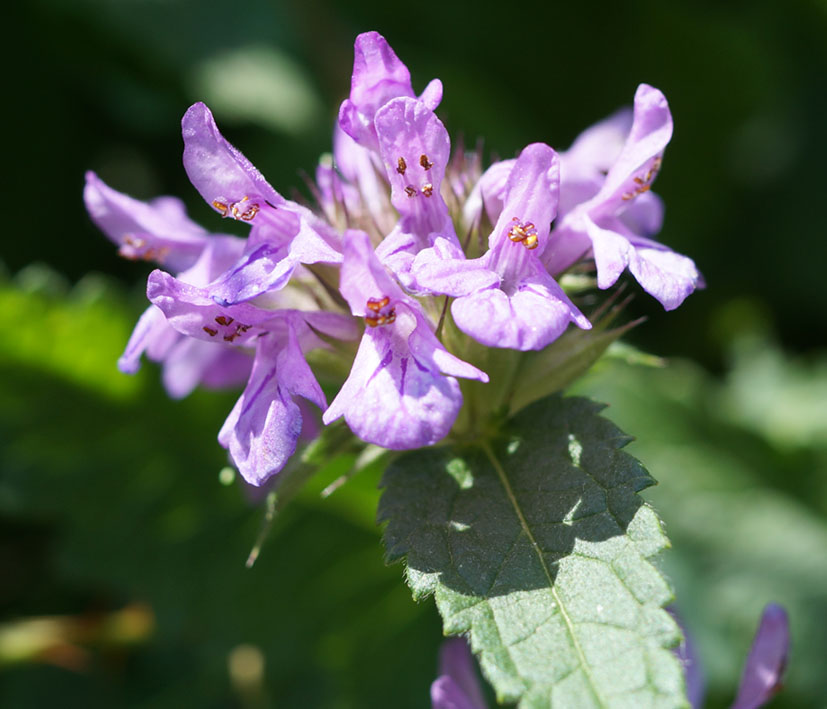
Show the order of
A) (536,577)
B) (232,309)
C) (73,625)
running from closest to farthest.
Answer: (536,577) → (232,309) → (73,625)

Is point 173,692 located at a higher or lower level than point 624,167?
lower

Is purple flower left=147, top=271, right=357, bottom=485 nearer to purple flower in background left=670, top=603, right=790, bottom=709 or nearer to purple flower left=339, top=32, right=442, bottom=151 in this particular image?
purple flower left=339, top=32, right=442, bottom=151

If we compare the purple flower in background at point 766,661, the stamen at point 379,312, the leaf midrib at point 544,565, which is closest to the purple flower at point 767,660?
the purple flower in background at point 766,661

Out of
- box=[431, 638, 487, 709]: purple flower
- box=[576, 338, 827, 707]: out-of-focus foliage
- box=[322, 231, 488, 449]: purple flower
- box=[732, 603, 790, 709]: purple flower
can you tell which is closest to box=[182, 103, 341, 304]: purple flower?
box=[322, 231, 488, 449]: purple flower

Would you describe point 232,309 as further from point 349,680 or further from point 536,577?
point 349,680

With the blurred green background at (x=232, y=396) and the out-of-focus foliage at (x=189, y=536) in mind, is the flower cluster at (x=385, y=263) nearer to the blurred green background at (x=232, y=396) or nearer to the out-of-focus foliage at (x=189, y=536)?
the blurred green background at (x=232, y=396)

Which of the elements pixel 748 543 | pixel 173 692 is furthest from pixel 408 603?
pixel 748 543

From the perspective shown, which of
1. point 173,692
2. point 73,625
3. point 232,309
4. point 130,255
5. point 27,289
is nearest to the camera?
point 232,309
